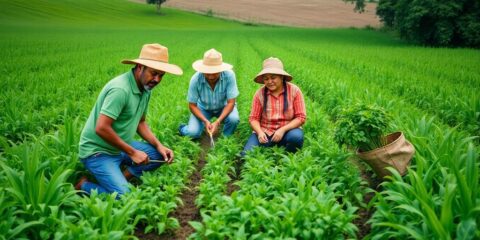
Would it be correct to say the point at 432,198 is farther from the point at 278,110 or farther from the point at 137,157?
the point at 137,157

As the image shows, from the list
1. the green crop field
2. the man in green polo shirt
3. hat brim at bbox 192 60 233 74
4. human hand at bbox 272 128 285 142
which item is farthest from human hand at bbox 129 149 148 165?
hat brim at bbox 192 60 233 74

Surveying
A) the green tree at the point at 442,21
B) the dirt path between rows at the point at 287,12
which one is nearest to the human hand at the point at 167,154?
the green tree at the point at 442,21

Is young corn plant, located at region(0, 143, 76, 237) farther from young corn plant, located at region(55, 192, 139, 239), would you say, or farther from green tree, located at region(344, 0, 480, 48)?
green tree, located at region(344, 0, 480, 48)

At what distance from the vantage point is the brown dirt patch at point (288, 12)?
244 ft

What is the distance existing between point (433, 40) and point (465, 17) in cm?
312

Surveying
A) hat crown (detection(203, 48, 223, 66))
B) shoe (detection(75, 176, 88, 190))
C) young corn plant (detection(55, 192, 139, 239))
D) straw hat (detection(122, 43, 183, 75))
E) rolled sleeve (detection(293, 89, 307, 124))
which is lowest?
shoe (detection(75, 176, 88, 190))

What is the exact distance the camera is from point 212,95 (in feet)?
22.1

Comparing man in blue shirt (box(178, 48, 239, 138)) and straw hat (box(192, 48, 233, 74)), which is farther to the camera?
man in blue shirt (box(178, 48, 239, 138))

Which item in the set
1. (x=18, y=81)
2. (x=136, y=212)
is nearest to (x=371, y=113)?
(x=136, y=212)

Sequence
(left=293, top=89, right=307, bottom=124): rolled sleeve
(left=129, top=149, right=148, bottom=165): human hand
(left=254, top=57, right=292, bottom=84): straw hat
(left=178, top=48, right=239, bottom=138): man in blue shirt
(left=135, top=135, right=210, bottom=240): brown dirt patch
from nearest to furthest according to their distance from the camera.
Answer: (left=135, top=135, right=210, bottom=240): brown dirt patch → (left=129, top=149, right=148, bottom=165): human hand → (left=254, top=57, right=292, bottom=84): straw hat → (left=293, top=89, right=307, bottom=124): rolled sleeve → (left=178, top=48, right=239, bottom=138): man in blue shirt

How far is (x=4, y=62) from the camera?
13711 millimetres

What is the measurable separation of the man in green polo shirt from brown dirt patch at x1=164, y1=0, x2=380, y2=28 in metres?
71.0

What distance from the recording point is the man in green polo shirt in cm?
386

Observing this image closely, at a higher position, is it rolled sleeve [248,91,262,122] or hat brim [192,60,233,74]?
hat brim [192,60,233,74]
